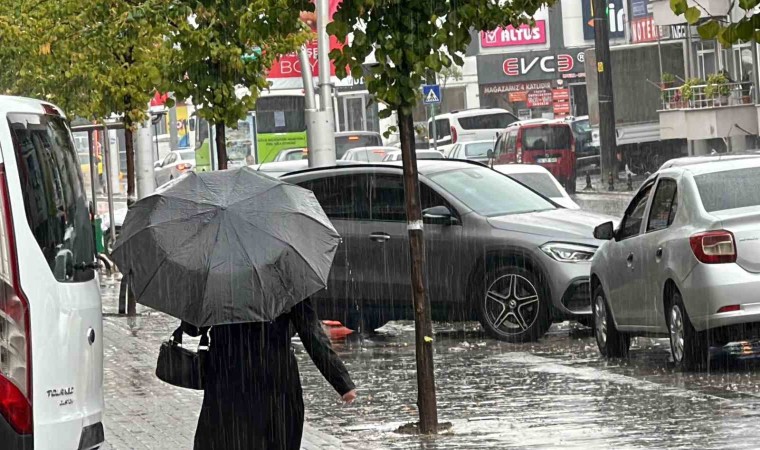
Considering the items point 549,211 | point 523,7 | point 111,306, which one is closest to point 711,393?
point 523,7

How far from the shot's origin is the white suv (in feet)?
199

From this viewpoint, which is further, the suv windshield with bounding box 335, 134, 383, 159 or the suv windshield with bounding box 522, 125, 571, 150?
the suv windshield with bounding box 335, 134, 383, 159

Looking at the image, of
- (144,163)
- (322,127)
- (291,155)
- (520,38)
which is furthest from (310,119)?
(520,38)

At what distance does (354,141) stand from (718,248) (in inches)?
1610

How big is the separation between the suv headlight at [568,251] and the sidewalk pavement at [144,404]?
381 centimetres

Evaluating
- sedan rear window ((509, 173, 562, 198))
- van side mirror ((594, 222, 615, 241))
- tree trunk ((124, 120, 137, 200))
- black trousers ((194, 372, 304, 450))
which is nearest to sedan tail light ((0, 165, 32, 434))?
black trousers ((194, 372, 304, 450))

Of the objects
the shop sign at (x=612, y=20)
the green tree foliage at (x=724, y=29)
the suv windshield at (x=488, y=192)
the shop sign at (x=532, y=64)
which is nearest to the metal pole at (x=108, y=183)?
the suv windshield at (x=488, y=192)

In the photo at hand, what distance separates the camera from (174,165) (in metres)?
61.0

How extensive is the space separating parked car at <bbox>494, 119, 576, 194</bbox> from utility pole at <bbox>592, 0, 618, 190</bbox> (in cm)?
137

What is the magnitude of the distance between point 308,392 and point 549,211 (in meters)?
4.50

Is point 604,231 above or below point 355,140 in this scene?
below

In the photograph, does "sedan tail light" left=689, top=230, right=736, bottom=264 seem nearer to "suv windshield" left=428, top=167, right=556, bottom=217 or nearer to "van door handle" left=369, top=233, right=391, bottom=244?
"suv windshield" left=428, top=167, right=556, bottom=217

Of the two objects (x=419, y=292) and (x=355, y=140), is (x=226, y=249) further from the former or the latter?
(x=355, y=140)

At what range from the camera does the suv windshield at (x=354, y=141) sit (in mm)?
52625
